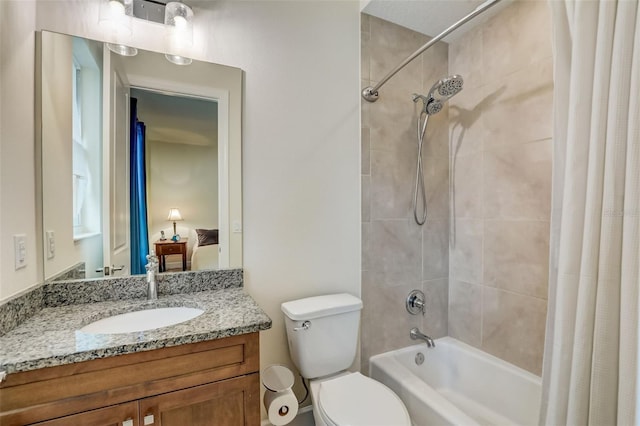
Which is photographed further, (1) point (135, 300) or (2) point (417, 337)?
(2) point (417, 337)

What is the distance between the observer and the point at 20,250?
3.33 ft

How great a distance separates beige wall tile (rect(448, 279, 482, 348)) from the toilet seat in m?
0.90

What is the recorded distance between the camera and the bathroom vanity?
0.79 m

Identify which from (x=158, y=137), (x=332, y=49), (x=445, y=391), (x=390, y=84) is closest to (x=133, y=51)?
(x=158, y=137)

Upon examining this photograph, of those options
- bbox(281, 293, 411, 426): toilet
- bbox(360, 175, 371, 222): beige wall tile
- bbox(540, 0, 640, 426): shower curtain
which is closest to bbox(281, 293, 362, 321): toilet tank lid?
bbox(281, 293, 411, 426): toilet

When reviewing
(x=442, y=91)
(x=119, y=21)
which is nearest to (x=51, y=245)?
(x=119, y=21)

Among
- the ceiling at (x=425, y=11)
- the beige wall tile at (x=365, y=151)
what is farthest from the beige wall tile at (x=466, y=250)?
the ceiling at (x=425, y=11)

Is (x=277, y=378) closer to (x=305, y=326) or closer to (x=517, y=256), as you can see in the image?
(x=305, y=326)

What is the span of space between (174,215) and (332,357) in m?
1.05

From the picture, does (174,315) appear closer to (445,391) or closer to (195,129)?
(195,129)

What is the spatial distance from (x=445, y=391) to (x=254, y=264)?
1478mm

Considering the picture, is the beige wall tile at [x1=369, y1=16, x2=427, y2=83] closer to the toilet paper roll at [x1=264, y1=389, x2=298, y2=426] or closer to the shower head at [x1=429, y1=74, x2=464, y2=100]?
the shower head at [x1=429, y1=74, x2=464, y2=100]

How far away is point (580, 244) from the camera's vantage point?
84 centimetres

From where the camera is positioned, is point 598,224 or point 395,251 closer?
point 598,224
